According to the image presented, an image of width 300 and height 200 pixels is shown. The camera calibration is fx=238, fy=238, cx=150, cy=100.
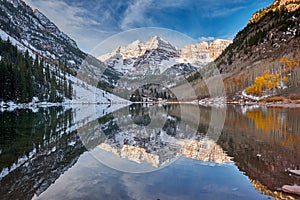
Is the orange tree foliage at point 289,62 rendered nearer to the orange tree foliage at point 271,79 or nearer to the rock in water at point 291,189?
the orange tree foliage at point 271,79

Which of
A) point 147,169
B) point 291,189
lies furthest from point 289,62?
point 291,189

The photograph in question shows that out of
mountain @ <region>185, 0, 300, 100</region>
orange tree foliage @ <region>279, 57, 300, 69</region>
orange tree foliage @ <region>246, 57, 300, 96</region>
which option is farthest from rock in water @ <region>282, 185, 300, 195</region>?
orange tree foliage @ <region>279, 57, 300, 69</region>

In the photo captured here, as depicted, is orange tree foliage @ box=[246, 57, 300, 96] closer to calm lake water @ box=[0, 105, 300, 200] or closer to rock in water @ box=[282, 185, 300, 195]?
calm lake water @ box=[0, 105, 300, 200]

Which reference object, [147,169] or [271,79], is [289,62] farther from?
[147,169]

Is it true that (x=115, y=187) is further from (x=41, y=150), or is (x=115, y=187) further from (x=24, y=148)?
(x=24, y=148)

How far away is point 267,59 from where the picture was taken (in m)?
138

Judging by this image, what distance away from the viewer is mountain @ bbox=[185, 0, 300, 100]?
365 feet

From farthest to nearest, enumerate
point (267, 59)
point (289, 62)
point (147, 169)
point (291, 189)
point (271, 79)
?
point (267, 59), point (289, 62), point (271, 79), point (147, 169), point (291, 189)

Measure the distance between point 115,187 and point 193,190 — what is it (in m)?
3.10

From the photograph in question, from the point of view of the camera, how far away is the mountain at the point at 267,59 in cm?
11131

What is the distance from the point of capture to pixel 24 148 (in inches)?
647

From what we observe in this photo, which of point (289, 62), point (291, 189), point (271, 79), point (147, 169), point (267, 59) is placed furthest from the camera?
point (267, 59)

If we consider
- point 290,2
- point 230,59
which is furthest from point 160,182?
point 290,2

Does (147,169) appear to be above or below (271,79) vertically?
below
